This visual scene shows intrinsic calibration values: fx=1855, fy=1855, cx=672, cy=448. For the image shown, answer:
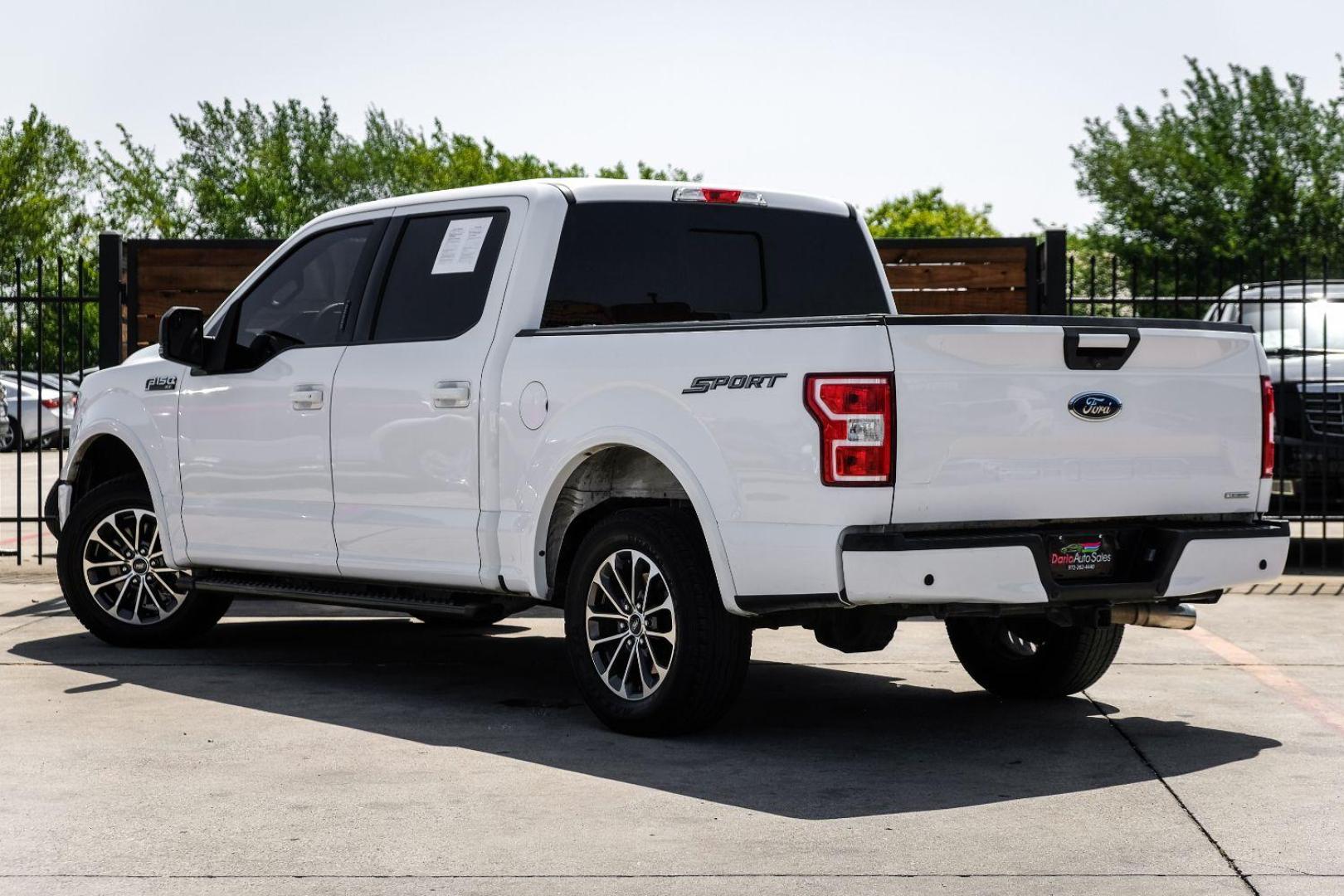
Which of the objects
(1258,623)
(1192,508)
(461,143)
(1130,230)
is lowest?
(1258,623)

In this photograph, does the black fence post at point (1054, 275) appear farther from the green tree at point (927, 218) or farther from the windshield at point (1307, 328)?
the green tree at point (927, 218)

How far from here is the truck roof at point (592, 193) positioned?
7.67 meters

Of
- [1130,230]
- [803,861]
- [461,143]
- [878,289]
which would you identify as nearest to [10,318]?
[1130,230]

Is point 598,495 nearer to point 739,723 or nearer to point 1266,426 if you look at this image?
point 739,723

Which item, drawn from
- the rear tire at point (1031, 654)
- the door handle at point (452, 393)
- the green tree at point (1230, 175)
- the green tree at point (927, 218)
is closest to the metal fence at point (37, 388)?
the door handle at point (452, 393)

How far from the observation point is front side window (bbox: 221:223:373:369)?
825 centimetres

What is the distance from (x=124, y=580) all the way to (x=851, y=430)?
471 cm

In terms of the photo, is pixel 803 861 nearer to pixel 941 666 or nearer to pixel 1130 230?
pixel 941 666

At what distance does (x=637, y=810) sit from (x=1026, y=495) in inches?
67.3

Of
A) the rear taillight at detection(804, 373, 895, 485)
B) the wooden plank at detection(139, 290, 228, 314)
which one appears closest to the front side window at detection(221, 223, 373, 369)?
the rear taillight at detection(804, 373, 895, 485)

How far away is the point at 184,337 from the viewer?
338 inches

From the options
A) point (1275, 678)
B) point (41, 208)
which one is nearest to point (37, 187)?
point (41, 208)

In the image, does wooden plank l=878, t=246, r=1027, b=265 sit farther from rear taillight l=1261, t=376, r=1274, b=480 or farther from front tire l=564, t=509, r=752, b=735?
A: front tire l=564, t=509, r=752, b=735

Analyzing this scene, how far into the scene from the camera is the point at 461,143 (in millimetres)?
75750
